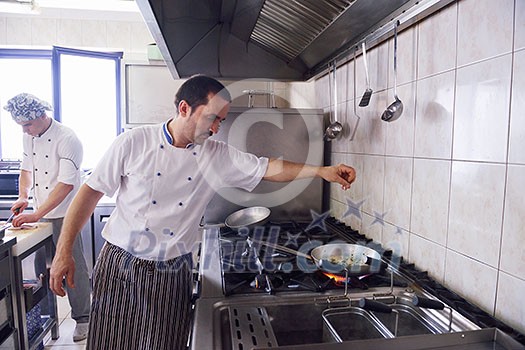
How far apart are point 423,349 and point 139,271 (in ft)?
2.65

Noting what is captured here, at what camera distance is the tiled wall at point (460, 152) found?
688 millimetres

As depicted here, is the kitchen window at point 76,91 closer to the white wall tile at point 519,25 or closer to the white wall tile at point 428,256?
the white wall tile at point 428,256

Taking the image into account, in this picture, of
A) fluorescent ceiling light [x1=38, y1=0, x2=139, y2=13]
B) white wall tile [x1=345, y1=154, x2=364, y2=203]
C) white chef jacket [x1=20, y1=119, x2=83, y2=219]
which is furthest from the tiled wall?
fluorescent ceiling light [x1=38, y1=0, x2=139, y2=13]

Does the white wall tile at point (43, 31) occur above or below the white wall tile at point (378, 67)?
above

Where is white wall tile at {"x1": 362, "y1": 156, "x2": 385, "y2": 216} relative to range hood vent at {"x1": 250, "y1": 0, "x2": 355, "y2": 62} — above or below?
below

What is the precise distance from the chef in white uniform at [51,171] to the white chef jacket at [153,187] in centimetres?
91

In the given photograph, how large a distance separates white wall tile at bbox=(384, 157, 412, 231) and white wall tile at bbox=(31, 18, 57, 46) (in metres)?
2.87

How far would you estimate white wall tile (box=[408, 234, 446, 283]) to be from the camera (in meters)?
0.90

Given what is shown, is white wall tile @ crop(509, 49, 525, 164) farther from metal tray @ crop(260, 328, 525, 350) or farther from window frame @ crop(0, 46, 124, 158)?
window frame @ crop(0, 46, 124, 158)

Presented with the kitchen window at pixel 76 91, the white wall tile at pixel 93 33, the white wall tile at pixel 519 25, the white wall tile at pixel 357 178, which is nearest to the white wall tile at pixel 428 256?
the white wall tile at pixel 357 178

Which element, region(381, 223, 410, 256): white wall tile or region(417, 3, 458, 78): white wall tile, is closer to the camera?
region(417, 3, 458, 78): white wall tile

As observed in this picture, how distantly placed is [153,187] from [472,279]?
0.86 m

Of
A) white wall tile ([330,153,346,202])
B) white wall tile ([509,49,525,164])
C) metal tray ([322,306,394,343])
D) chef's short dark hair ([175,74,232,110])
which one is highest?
chef's short dark hair ([175,74,232,110])

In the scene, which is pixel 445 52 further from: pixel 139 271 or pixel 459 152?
pixel 139 271
